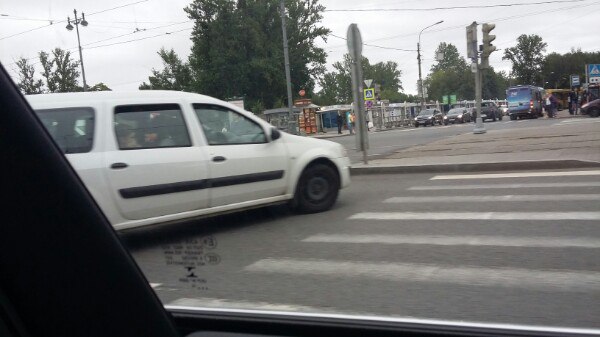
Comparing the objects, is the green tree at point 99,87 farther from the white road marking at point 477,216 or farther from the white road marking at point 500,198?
the white road marking at point 500,198

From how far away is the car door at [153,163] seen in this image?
295 cm

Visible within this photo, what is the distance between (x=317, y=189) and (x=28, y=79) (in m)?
4.97

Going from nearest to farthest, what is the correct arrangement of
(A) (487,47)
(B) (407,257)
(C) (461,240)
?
(B) (407,257)
(C) (461,240)
(A) (487,47)

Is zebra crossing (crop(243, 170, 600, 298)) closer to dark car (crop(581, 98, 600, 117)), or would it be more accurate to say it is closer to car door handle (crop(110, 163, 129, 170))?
car door handle (crop(110, 163, 129, 170))

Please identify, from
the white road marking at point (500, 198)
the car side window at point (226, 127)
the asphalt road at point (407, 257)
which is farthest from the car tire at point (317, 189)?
the car side window at point (226, 127)

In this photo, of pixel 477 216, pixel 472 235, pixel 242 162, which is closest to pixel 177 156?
pixel 242 162

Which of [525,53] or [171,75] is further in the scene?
[525,53]

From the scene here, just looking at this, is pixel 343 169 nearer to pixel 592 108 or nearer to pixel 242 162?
pixel 242 162

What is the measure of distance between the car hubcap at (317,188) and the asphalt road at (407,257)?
11.0 inches

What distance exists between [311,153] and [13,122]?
17.2 feet

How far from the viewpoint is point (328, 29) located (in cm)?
246

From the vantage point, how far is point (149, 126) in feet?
10.3

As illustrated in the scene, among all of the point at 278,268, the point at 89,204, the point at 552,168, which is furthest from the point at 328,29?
the point at 552,168

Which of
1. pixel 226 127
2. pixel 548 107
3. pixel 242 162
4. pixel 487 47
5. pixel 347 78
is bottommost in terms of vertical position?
pixel 548 107
